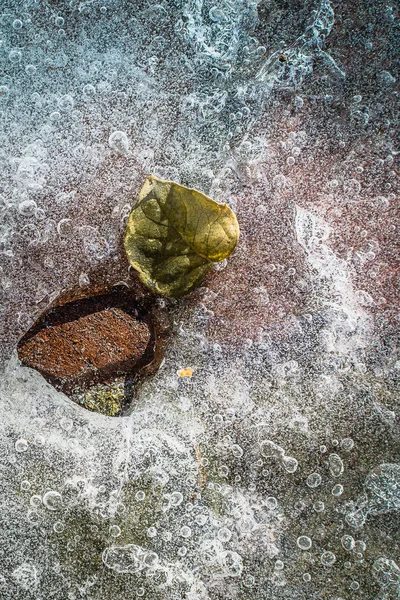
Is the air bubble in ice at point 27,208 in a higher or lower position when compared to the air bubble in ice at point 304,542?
higher

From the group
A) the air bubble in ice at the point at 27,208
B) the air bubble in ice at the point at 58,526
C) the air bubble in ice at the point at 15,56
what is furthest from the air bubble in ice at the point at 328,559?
the air bubble in ice at the point at 15,56

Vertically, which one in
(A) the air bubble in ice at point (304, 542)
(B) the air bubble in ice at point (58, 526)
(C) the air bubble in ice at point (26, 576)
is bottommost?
(C) the air bubble in ice at point (26, 576)

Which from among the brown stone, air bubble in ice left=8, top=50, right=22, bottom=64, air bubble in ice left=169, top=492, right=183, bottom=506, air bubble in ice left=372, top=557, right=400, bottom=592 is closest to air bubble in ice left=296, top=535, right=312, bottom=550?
air bubble in ice left=372, top=557, right=400, bottom=592

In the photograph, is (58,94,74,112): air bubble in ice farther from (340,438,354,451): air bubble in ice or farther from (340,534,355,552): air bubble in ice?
(340,534,355,552): air bubble in ice

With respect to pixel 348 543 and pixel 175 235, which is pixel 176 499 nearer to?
pixel 348 543

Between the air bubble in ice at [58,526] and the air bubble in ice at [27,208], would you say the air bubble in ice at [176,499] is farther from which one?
the air bubble in ice at [27,208]

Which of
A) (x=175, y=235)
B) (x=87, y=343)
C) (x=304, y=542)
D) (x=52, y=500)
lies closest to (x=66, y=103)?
(x=175, y=235)

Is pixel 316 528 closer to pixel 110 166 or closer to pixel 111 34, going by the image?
pixel 110 166

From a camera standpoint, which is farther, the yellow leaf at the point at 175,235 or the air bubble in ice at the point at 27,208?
the air bubble in ice at the point at 27,208
